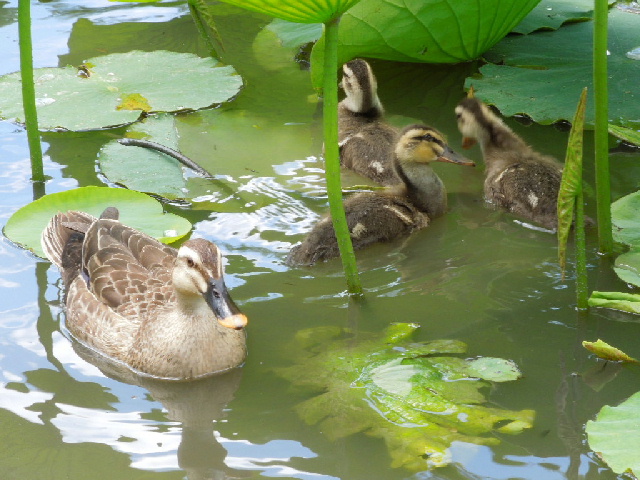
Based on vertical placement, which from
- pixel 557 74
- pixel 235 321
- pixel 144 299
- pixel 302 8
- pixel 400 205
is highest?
pixel 302 8

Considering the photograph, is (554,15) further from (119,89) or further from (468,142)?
(119,89)

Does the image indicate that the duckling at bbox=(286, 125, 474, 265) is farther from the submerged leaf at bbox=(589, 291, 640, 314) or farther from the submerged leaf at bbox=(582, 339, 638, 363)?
the submerged leaf at bbox=(582, 339, 638, 363)

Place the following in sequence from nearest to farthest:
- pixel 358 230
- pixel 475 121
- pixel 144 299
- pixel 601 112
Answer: pixel 601 112 < pixel 144 299 < pixel 358 230 < pixel 475 121

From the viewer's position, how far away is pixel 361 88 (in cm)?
610

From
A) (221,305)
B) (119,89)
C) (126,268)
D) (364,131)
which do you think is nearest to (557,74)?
(364,131)

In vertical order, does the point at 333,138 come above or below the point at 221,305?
above

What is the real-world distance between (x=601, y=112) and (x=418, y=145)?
55.8 inches

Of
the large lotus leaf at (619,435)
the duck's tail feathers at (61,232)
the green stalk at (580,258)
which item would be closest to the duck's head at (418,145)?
the green stalk at (580,258)

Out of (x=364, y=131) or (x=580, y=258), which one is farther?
(x=364, y=131)

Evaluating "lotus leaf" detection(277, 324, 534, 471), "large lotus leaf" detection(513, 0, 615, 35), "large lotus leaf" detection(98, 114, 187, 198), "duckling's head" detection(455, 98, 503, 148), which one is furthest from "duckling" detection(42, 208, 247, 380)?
"large lotus leaf" detection(513, 0, 615, 35)

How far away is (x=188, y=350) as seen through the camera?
3912 millimetres

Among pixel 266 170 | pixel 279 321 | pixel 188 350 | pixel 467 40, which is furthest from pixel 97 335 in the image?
pixel 467 40

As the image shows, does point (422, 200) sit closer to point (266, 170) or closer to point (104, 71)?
point (266, 170)

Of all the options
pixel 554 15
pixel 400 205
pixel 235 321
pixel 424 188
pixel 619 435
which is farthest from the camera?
pixel 554 15
